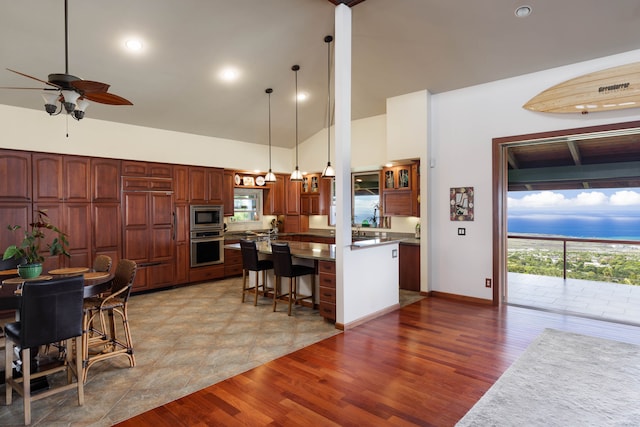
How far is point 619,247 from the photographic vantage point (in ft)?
19.9

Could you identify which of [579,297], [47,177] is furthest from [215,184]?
[579,297]

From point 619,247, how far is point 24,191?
30.8 feet

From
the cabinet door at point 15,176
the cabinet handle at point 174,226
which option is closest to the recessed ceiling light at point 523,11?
the cabinet handle at point 174,226

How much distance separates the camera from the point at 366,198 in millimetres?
7402

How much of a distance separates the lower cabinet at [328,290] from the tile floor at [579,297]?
2844 mm

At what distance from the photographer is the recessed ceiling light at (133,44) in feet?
13.4

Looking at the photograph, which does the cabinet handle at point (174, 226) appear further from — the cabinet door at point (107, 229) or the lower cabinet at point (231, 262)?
the lower cabinet at point (231, 262)

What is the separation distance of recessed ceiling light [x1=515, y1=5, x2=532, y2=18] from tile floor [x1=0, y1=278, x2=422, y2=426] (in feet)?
12.8

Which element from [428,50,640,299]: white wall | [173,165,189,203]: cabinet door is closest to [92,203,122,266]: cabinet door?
[173,165,189,203]: cabinet door

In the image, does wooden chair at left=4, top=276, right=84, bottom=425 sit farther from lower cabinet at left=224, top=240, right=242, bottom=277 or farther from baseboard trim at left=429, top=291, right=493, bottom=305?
baseboard trim at left=429, top=291, right=493, bottom=305

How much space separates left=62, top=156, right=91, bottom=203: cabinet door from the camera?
5097 mm

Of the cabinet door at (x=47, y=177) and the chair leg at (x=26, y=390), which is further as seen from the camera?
the cabinet door at (x=47, y=177)

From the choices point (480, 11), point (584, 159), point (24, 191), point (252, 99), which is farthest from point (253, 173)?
point (584, 159)

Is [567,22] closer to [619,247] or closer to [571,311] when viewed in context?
[571,311]
